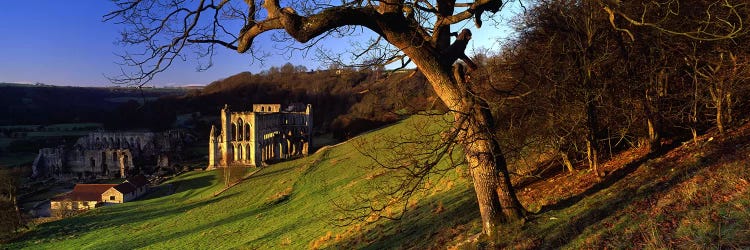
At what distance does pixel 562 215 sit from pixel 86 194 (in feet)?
155

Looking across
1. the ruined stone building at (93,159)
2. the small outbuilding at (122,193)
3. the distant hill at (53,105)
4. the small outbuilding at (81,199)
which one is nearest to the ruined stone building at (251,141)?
the small outbuilding at (122,193)

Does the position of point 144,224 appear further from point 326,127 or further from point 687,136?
point 326,127

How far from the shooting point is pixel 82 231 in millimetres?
28938

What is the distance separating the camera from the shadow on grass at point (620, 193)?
6664 mm

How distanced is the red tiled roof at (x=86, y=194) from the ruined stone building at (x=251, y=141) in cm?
1346

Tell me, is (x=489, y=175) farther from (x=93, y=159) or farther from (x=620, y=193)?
(x=93, y=159)

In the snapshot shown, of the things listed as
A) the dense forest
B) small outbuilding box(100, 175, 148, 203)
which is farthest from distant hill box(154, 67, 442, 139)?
the dense forest

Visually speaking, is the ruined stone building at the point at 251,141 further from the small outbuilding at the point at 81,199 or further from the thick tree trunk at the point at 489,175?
the thick tree trunk at the point at 489,175

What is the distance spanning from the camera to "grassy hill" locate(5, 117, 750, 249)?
18.4 feet

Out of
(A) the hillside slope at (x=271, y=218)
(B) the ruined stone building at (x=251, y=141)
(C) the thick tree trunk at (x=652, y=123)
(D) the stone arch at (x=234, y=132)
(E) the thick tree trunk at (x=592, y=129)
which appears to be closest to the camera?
(E) the thick tree trunk at (x=592, y=129)

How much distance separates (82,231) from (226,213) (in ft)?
38.3

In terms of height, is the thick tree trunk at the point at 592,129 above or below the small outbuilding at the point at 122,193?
above

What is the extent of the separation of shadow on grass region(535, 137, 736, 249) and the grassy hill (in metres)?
0.02

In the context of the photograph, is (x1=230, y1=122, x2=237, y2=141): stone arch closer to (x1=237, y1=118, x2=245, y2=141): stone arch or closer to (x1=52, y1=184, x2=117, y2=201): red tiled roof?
(x1=237, y1=118, x2=245, y2=141): stone arch
